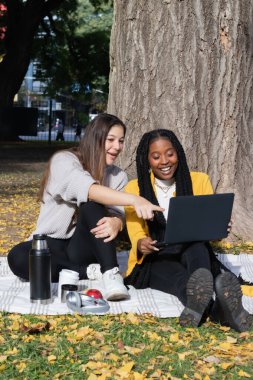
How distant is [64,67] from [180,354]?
2835 centimetres

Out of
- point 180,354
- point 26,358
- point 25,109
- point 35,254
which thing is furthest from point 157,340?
point 25,109

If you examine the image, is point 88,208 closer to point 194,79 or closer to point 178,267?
point 178,267

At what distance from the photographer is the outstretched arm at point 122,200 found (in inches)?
171

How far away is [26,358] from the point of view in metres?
3.52

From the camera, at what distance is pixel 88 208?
15.2 feet

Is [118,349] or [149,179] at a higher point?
[149,179]

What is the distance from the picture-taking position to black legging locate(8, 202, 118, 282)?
4.60 m

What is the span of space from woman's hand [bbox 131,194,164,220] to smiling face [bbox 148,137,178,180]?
1.35ft

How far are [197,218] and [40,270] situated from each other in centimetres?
98

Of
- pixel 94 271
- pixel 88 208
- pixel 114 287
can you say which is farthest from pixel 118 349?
pixel 94 271

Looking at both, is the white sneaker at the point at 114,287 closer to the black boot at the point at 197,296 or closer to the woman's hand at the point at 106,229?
the woman's hand at the point at 106,229

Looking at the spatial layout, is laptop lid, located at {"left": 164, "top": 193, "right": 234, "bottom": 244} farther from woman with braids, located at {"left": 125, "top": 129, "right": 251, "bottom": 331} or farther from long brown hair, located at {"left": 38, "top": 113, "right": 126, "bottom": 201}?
long brown hair, located at {"left": 38, "top": 113, "right": 126, "bottom": 201}

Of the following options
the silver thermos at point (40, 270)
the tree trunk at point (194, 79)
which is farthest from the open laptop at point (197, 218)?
the tree trunk at point (194, 79)

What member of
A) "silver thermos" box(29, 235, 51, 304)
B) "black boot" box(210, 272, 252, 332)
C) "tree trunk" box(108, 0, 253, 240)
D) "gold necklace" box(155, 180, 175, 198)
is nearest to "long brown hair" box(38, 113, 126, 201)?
"gold necklace" box(155, 180, 175, 198)
